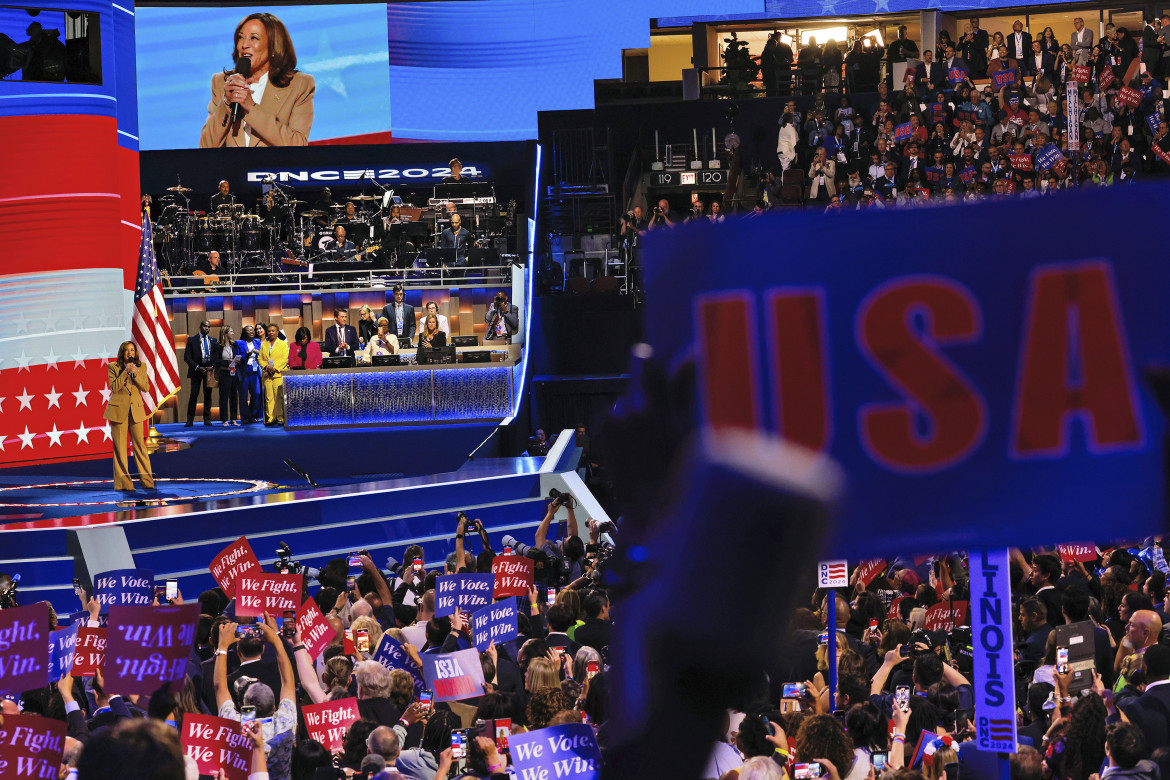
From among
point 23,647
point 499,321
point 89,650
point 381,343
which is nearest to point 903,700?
point 23,647

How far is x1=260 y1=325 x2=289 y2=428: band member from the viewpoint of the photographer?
23.0 metres

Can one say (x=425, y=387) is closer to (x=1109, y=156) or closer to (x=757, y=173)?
(x=757, y=173)

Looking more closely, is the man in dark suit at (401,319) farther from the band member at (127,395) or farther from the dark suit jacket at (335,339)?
the band member at (127,395)

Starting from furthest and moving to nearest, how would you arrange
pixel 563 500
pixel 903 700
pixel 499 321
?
pixel 499 321 → pixel 563 500 → pixel 903 700

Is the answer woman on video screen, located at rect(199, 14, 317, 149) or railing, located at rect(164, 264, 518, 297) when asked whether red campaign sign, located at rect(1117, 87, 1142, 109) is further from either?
woman on video screen, located at rect(199, 14, 317, 149)

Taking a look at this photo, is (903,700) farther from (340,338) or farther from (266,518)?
(340,338)

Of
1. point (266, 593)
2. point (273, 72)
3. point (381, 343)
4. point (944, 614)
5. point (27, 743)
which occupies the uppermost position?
point (273, 72)

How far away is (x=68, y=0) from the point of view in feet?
62.3

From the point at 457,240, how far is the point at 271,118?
33.6ft

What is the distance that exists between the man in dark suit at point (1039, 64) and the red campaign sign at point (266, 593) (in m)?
22.1

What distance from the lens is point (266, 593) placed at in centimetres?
807

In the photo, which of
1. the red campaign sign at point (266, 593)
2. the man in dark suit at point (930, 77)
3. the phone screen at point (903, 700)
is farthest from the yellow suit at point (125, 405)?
the man in dark suit at point (930, 77)

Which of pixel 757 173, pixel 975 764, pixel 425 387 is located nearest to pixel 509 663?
pixel 975 764

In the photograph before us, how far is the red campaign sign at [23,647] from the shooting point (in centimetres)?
644
